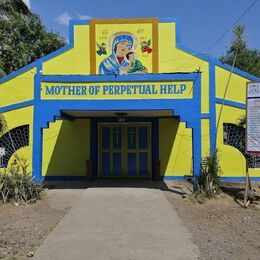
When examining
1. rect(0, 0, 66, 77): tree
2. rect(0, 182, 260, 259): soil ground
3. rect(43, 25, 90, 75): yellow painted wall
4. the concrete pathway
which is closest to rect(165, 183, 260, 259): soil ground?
rect(0, 182, 260, 259): soil ground

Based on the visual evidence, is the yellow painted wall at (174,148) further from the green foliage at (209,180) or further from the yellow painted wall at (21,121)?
the yellow painted wall at (21,121)

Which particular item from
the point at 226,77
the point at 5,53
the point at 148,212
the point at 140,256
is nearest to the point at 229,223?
the point at 148,212

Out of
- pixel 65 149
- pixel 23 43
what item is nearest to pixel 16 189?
Result: pixel 65 149

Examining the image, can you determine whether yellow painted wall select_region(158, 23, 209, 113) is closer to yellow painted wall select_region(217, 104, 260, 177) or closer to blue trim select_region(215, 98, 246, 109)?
blue trim select_region(215, 98, 246, 109)

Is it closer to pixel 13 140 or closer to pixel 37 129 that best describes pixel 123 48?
pixel 37 129

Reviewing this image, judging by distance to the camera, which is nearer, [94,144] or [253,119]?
[253,119]

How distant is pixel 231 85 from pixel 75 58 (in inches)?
233

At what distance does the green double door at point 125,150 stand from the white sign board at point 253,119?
17.4 feet

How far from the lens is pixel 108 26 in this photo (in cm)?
1539

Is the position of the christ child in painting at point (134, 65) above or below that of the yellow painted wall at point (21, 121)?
above

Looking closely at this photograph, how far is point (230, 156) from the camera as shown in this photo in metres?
15.1

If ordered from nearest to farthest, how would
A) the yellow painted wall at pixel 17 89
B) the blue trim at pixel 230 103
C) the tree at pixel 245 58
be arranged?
the blue trim at pixel 230 103 < the yellow painted wall at pixel 17 89 < the tree at pixel 245 58

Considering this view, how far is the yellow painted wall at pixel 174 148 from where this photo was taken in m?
15.5

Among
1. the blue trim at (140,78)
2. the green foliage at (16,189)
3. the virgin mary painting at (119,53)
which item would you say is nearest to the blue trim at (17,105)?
the virgin mary painting at (119,53)
